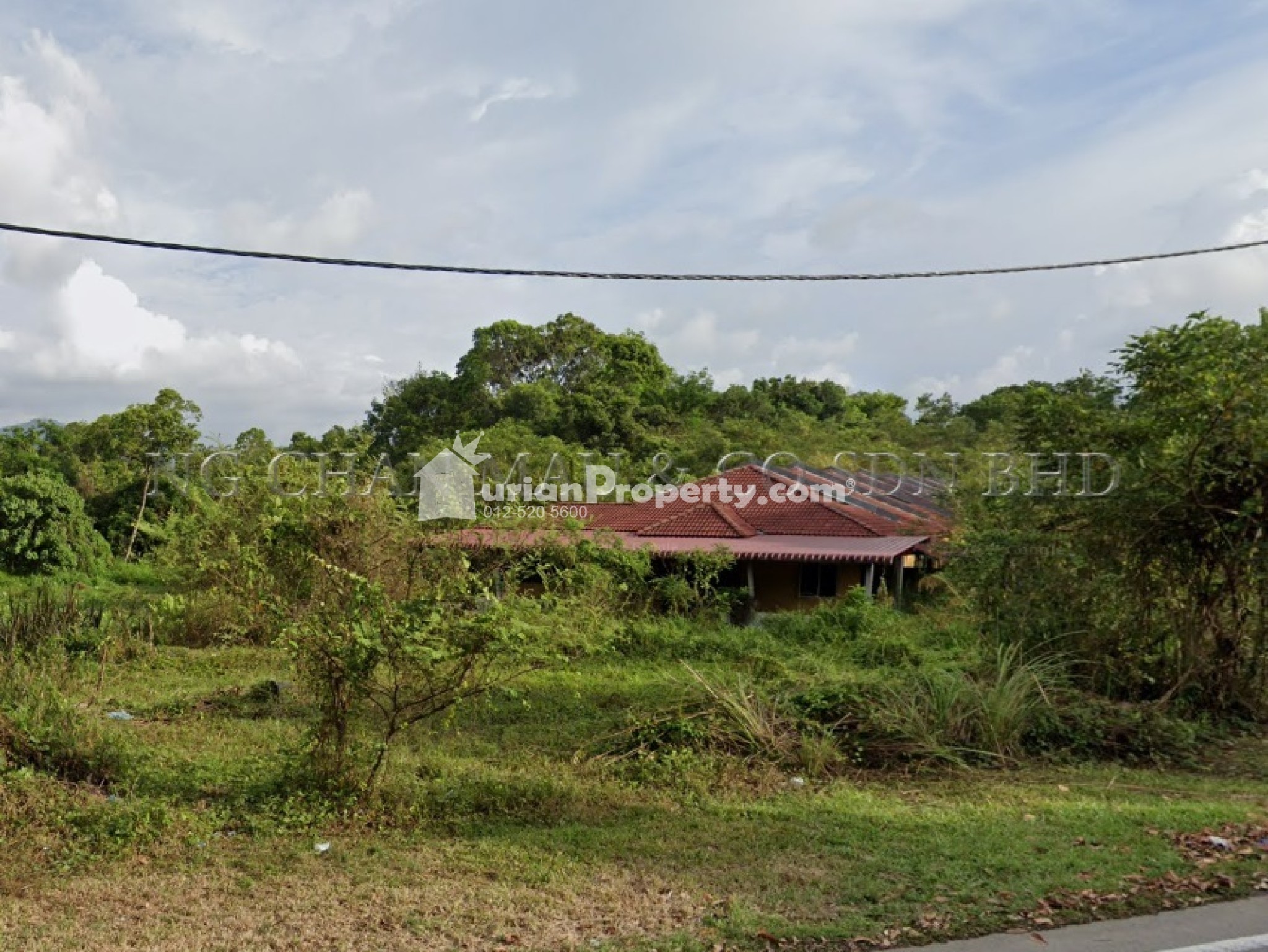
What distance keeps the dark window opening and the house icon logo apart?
7.53m

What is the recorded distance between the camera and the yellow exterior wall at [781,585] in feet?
68.3

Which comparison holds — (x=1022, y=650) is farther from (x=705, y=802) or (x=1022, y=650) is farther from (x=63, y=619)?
(x=63, y=619)

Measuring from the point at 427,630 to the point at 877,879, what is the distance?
2.89 meters

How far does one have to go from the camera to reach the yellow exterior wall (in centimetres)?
2081

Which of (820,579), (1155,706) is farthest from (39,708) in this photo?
(820,579)

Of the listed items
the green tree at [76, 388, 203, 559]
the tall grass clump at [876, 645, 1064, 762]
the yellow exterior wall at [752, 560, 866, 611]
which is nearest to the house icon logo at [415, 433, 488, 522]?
the tall grass clump at [876, 645, 1064, 762]

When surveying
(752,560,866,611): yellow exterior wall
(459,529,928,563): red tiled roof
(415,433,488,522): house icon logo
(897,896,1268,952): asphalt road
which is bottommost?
(752,560,866,611): yellow exterior wall

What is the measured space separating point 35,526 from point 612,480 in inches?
566

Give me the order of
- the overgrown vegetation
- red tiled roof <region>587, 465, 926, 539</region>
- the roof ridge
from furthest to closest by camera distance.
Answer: the roof ridge, red tiled roof <region>587, 465, 926, 539</region>, the overgrown vegetation

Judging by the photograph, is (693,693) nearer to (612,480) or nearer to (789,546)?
(789,546)

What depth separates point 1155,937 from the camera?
4.48 meters

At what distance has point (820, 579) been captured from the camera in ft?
68.9

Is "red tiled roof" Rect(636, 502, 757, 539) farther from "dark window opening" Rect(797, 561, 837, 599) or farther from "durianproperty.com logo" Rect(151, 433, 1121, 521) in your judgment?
"dark window opening" Rect(797, 561, 837, 599)

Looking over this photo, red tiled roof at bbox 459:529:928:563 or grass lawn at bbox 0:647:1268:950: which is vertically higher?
red tiled roof at bbox 459:529:928:563
